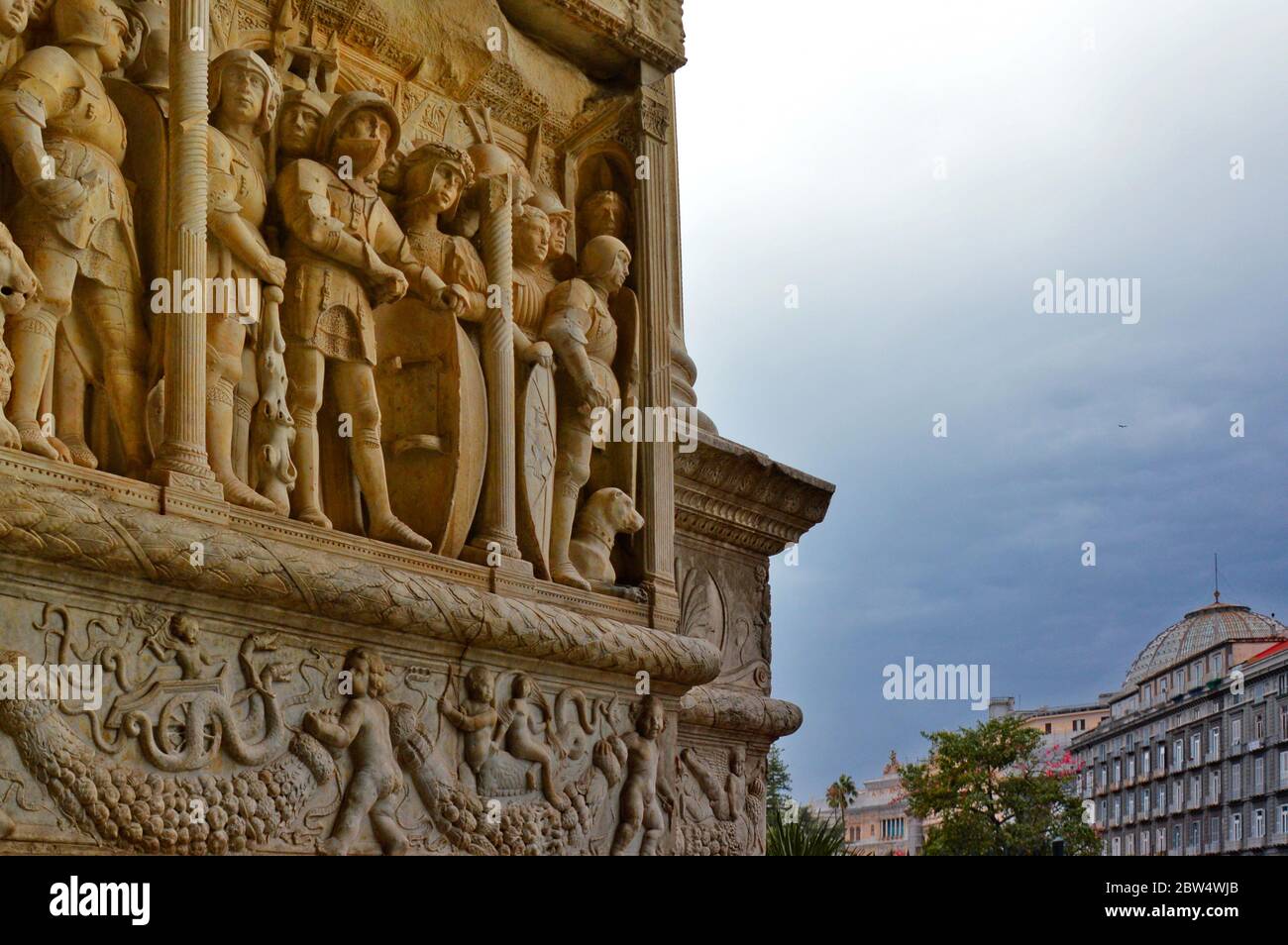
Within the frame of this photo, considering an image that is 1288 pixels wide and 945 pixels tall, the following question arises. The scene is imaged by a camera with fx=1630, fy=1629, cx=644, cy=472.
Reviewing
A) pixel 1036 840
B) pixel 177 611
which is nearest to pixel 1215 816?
pixel 1036 840

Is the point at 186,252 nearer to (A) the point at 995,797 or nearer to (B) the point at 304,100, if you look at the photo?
(B) the point at 304,100

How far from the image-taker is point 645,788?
24.8 feet

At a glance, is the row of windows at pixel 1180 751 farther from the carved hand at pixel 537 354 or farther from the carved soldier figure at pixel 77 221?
the carved soldier figure at pixel 77 221

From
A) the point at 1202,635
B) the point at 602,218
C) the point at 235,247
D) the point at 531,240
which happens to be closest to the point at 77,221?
the point at 235,247

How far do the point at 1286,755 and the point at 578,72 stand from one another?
107ft

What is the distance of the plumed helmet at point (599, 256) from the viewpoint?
820 centimetres

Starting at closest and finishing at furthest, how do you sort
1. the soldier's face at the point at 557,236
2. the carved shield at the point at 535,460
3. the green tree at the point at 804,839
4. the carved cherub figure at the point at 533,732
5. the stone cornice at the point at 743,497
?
the carved cherub figure at the point at 533,732 < the carved shield at the point at 535,460 < the soldier's face at the point at 557,236 < the stone cornice at the point at 743,497 < the green tree at the point at 804,839

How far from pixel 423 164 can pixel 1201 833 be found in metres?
38.8

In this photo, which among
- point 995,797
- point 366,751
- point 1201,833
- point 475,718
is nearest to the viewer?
point 366,751

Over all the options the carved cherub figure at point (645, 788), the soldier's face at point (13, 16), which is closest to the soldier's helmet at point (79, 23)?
the soldier's face at point (13, 16)

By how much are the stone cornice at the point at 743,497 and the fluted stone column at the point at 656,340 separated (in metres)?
1.00

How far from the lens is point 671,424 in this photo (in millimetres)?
8469
